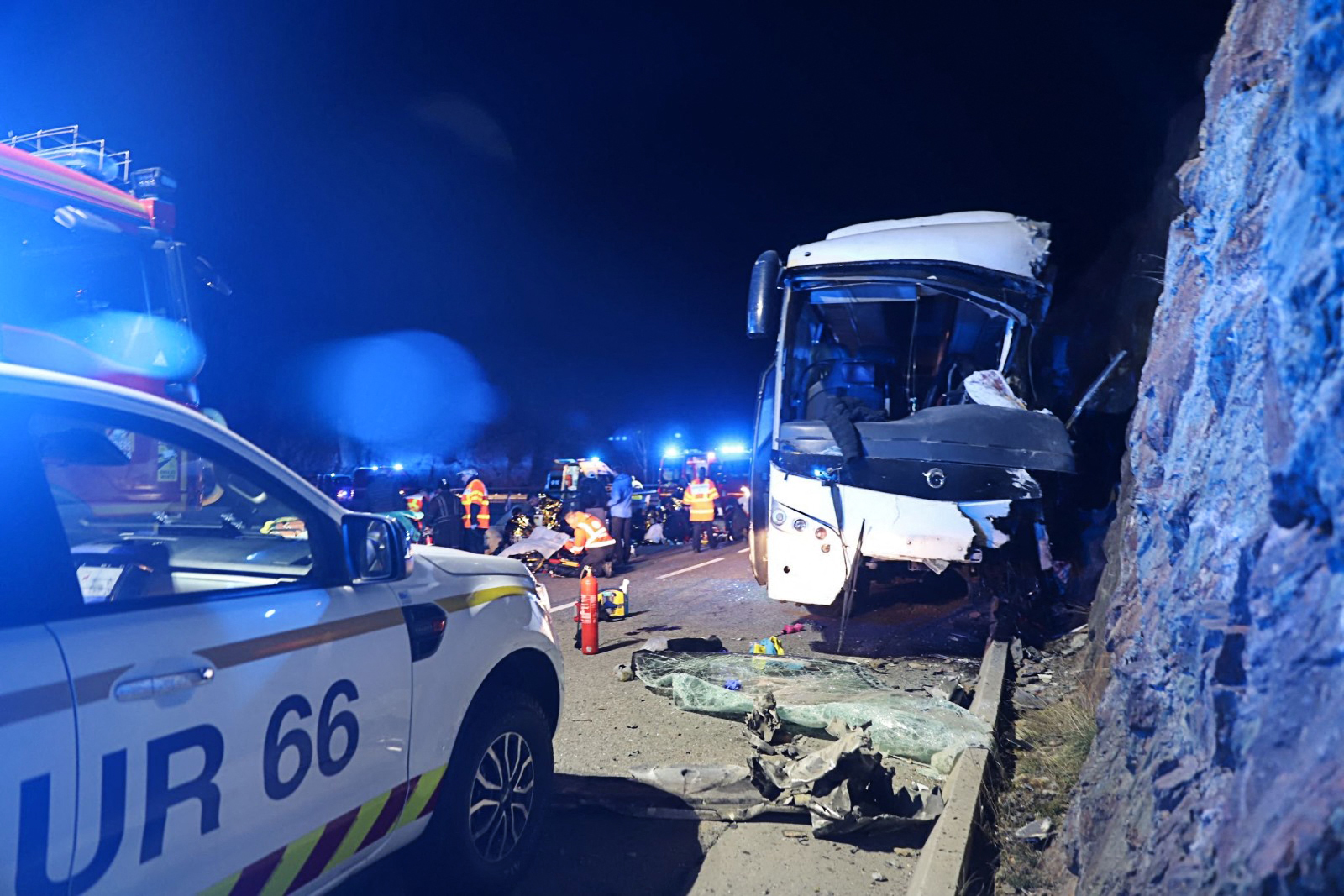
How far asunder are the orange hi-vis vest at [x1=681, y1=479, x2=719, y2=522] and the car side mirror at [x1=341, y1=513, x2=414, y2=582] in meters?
14.7

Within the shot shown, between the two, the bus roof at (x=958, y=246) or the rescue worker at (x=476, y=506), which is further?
the rescue worker at (x=476, y=506)

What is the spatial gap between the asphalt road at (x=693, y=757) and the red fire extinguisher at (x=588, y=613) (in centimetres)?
15

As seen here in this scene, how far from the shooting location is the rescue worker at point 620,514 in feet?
47.6

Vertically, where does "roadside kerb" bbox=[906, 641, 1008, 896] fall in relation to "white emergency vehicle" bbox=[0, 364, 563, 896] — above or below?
below

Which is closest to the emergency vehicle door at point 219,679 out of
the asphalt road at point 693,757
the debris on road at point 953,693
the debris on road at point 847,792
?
the asphalt road at point 693,757

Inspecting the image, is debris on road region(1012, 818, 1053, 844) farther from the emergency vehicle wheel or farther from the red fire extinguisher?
the red fire extinguisher

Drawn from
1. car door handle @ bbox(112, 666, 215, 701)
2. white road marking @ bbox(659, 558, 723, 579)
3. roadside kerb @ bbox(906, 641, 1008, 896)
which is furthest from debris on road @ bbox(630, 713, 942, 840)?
white road marking @ bbox(659, 558, 723, 579)

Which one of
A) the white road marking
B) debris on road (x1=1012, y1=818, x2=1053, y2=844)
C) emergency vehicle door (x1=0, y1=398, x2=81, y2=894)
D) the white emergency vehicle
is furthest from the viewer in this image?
the white road marking

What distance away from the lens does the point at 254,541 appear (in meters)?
2.99

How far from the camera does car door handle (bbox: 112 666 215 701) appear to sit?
6.06ft

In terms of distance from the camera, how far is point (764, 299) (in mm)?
7770

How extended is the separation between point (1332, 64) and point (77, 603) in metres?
2.75

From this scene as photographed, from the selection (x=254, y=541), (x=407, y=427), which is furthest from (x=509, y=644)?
(x=407, y=427)

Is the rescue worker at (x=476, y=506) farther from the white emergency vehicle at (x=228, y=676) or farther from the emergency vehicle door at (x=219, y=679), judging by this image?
the emergency vehicle door at (x=219, y=679)
